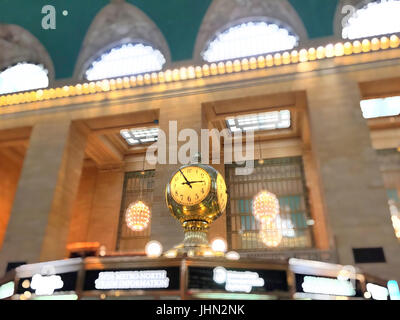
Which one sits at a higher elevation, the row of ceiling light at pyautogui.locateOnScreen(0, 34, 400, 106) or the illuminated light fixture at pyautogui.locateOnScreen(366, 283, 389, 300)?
the row of ceiling light at pyautogui.locateOnScreen(0, 34, 400, 106)

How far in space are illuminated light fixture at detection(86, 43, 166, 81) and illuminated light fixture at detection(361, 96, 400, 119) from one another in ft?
23.5

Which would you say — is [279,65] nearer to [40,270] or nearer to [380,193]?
[380,193]

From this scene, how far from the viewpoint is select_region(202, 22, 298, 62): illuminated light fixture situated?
1008 cm

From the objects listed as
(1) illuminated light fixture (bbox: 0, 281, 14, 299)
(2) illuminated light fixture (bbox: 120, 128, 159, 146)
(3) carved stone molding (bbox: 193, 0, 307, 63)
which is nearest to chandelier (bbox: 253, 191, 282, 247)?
(3) carved stone molding (bbox: 193, 0, 307, 63)

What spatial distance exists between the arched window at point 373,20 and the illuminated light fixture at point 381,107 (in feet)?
8.32

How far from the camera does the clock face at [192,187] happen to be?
2.26 meters

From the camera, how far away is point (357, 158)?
802 centimetres

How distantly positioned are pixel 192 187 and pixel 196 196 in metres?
0.07

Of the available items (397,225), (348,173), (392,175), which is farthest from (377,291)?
(392,175)

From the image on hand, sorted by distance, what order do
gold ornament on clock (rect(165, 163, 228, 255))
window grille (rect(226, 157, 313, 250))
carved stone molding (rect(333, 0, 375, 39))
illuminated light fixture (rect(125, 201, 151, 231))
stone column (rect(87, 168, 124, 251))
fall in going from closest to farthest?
gold ornament on clock (rect(165, 163, 228, 255)) < carved stone molding (rect(333, 0, 375, 39)) < illuminated light fixture (rect(125, 201, 151, 231)) < window grille (rect(226, 157, 313, 250)) < stone column (rect(87, 168, 124, 251))

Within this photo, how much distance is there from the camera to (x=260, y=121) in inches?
491

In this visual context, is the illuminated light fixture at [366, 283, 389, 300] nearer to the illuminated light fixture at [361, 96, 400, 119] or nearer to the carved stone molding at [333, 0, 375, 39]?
the carved stone molding at [333, 0, 375, 39]

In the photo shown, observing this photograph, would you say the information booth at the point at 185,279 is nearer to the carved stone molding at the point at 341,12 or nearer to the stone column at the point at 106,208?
the carved stone molding at the point at 341,12
